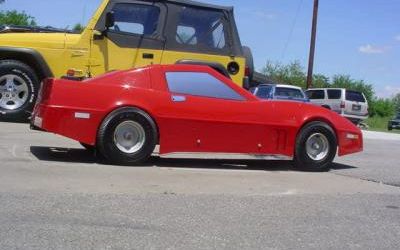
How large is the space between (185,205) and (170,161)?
118 inches

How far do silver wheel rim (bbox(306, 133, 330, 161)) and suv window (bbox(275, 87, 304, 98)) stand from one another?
13100 mm

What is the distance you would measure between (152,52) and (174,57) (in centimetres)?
42

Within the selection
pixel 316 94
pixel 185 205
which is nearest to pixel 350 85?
pixel 316 94

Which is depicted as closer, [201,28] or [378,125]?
[201,28]

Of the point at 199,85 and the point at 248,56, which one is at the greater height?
the point at 248,56

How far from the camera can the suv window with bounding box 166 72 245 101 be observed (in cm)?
884

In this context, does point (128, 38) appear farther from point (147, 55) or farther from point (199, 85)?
point (199, 85)

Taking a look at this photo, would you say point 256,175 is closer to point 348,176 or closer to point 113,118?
point 348,176

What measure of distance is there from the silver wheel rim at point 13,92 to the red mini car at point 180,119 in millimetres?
3053

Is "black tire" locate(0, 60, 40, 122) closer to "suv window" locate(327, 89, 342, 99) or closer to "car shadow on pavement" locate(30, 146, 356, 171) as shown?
"car shadow on pavement" locate(30, 146, 356, 171)

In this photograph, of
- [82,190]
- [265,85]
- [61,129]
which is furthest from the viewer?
[265,85]

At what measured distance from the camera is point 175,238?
5172 mm

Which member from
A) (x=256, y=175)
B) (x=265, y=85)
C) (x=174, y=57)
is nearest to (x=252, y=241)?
(x=256, y=175)

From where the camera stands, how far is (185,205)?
6312 millimetres
